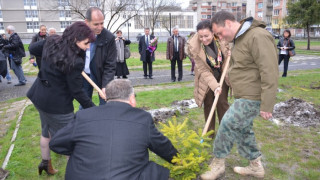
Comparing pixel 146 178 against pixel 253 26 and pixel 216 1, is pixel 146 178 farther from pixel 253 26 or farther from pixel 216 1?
pixel 216 1

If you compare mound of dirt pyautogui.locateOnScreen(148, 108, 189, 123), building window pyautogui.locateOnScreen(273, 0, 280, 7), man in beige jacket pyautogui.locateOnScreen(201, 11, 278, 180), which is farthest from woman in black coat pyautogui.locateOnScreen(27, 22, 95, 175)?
building window pyautogui.locateOnScreen(273, 0, 280, 7)

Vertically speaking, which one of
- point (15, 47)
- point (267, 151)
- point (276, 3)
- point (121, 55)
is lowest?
point (267, 151)

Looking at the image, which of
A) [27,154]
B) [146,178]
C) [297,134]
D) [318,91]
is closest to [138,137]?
[146,178]

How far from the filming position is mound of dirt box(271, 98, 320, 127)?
5.32 m

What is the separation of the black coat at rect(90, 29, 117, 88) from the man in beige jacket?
1776 mm

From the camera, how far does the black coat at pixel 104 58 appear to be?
409 centimetres

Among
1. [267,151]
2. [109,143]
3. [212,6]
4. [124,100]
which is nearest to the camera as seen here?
[109,143]

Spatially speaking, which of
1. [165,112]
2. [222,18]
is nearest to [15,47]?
[165,112]

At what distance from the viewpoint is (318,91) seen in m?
8.04

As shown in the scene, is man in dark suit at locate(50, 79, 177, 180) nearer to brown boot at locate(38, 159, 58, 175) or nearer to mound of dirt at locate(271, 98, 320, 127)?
brown boot at locate(38, 159, 58, 175)

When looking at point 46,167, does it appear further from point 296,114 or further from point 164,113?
point 296,114

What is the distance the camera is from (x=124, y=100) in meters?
2.19

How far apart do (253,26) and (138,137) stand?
1765mm

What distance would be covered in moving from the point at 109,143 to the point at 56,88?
1302 mm
